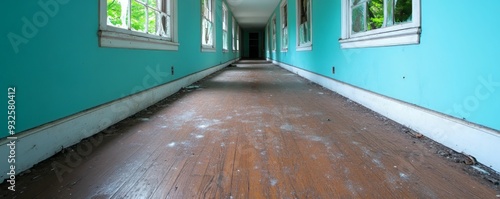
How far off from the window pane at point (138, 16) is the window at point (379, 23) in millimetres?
2426

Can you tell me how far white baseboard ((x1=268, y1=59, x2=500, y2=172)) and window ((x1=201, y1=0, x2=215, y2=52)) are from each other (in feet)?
17.1

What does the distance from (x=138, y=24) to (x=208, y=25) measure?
16.9ft

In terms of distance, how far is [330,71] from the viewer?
5051 mm

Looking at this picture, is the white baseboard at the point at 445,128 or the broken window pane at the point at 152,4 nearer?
the white baseboard at the point at 445,128

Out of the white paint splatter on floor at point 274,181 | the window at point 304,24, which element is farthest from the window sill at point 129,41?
the window at point 304,24

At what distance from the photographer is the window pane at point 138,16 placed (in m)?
3.27

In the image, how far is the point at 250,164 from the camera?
169cm

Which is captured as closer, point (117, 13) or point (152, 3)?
point (117, 13)

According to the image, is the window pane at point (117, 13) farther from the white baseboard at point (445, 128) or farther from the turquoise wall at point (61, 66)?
the white baseboard at point (445, 128)

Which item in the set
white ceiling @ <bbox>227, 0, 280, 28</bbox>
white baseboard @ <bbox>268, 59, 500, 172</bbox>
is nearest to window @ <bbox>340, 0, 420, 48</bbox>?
white baseboard @ <bbox>268, 59, 500, 172</bbox>

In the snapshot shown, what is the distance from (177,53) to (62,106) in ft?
9.76

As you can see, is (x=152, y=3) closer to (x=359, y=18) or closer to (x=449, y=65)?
(x=359, y=18)

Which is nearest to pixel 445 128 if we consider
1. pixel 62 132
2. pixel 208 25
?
pixel 62 132

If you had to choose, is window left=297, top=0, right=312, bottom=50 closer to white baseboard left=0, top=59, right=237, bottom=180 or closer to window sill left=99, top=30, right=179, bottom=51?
window sill left=99, top=30, right=179, bottom=51
